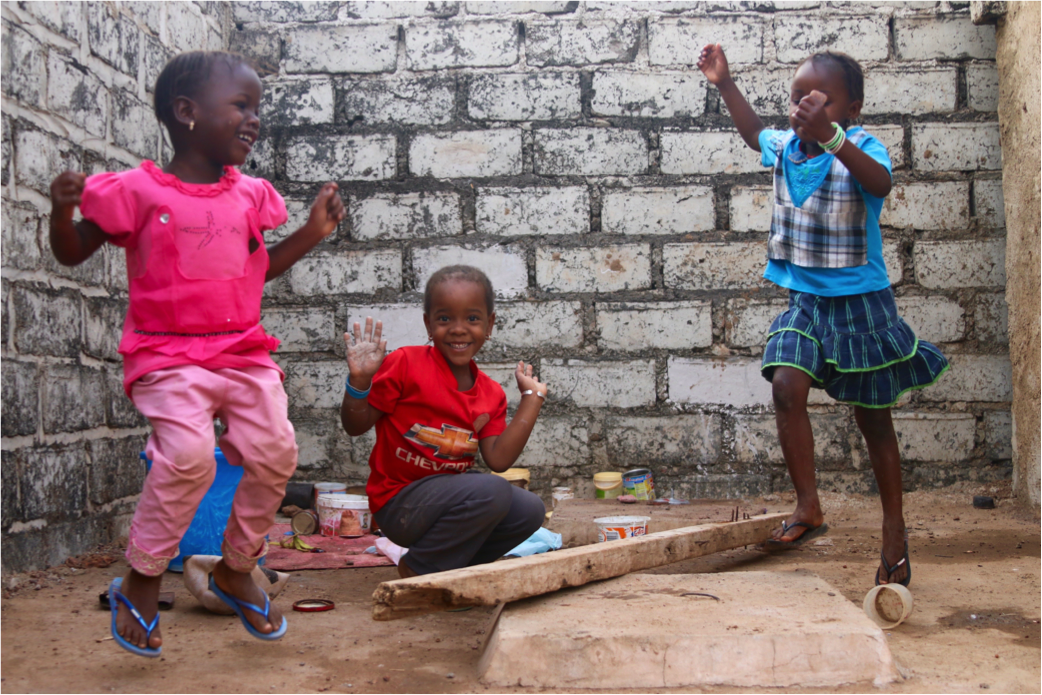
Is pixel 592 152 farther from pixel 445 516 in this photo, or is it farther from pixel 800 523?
pixel 445 516

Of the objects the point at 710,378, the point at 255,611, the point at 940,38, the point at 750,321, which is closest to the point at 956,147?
the point at 940,38

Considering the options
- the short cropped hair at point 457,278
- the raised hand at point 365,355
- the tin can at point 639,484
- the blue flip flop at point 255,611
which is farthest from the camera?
the tin can at point 639,484

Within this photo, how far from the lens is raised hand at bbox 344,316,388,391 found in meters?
2.17

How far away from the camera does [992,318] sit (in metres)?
3.79

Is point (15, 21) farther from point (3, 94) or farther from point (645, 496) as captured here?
point (645, 496)

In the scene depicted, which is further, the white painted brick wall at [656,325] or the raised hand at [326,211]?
the white painted brick wall at [656,325]

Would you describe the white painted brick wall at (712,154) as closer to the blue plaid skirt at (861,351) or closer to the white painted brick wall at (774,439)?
the white painted brick wall at (774,439)

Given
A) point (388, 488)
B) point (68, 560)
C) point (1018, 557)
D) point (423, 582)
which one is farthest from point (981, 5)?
point (68, 560)

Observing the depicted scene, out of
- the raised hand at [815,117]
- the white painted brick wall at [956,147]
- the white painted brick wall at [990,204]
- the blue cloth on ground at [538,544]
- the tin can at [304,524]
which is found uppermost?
the white painted brick wall at [956,147]

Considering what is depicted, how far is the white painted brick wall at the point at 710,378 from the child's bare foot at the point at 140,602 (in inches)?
100

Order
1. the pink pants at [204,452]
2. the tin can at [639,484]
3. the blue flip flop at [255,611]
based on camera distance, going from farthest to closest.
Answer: the tin can at [639,484], the blue flip flop at [255,611], the pink pants at [204,452]

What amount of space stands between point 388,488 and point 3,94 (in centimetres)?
161

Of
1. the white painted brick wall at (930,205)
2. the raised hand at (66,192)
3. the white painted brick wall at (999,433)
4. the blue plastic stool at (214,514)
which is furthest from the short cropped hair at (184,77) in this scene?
the white painted brick wall at (999,433)

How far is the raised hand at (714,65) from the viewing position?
2980 millimetres
